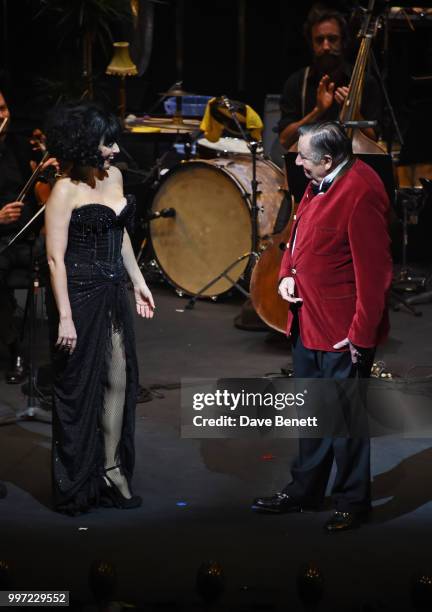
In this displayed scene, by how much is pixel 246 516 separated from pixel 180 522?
28cm

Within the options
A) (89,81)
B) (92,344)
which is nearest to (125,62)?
(89,81)

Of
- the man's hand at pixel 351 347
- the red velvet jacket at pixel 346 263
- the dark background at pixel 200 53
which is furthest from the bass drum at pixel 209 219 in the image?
the man's hand at pixel 351 347

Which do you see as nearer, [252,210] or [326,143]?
[326,143]

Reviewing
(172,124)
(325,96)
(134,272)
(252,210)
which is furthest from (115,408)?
(172,124)

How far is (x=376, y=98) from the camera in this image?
7.64m

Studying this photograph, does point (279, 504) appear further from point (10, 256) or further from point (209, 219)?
point (209, 219)

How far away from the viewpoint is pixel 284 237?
7094 mm

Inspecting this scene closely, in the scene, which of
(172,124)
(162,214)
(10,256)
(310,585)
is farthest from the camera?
(172,124)

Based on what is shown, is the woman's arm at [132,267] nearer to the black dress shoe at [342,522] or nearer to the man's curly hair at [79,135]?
the man's curly hair at [79,135]

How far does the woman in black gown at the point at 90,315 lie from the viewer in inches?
191

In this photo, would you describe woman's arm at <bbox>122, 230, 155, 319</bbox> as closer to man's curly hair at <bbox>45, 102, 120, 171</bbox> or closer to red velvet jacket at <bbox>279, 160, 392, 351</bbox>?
man's curly hair at <bbox>45, 102, 120, 171</bbox>

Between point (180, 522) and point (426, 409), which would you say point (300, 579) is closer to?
point (180, 522)

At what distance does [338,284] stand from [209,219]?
15.6ft

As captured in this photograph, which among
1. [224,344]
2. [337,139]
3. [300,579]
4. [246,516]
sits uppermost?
[337,139]
